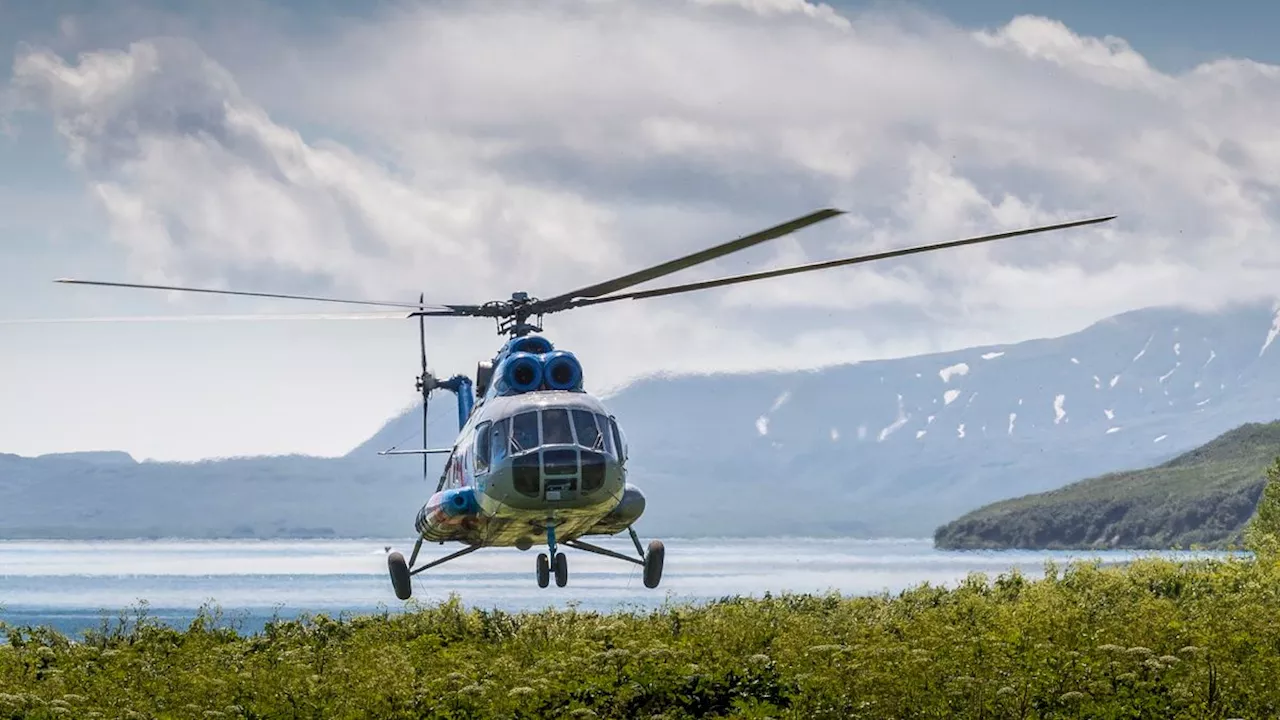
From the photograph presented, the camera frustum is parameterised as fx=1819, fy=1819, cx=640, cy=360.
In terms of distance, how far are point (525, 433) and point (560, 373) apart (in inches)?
86.9

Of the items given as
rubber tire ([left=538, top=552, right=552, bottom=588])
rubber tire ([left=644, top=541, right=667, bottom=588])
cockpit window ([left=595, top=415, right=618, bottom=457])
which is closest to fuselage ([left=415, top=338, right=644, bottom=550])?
cockpit window ([left=595, top=415, right=618, bottom=457])

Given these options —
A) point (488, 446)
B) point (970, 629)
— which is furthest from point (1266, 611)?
point (488, 446)

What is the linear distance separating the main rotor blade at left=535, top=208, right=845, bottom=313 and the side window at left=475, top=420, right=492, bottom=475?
9.14 feet

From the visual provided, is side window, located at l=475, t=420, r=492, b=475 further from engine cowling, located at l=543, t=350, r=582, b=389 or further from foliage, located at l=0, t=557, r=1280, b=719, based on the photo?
foliage, located at l=0, t=557, r=1280, b=719

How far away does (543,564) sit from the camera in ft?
110

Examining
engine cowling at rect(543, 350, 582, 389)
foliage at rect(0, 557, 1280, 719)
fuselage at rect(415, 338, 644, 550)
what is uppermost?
engine cowling at rect(543, 350, 582, 389)

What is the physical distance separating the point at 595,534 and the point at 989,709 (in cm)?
1087

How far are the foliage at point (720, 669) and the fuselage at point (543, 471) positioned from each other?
6.65ft

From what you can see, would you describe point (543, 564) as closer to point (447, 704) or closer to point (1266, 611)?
point (447, 704)

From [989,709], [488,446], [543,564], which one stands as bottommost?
[989,709]

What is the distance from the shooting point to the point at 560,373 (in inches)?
1303

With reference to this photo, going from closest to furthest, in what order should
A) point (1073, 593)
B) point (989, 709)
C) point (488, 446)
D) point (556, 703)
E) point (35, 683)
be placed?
point (989, 709) → point (556, 703) → point (35, 683) → point (488, 446) → point (1073, 593)

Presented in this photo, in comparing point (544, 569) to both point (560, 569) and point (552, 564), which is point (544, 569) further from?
point (552, 564)

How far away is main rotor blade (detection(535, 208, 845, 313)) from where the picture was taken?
77.1ft
